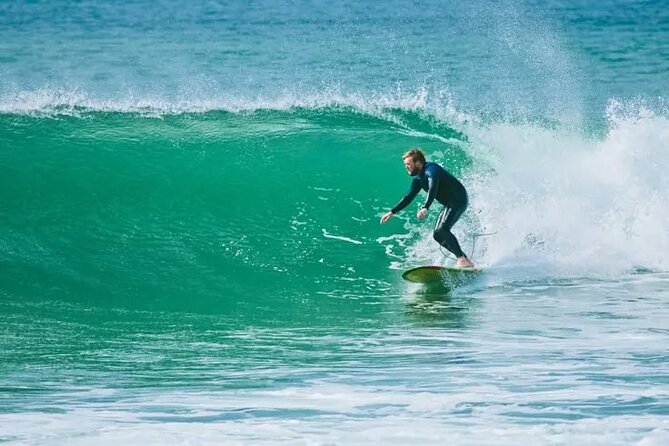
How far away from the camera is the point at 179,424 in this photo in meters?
6.04

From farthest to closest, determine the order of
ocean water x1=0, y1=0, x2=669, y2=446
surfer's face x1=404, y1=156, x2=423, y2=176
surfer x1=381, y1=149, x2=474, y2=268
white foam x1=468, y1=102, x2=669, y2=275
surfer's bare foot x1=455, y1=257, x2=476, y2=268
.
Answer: white foam x1=468, y1=102, x2=669, y2=275 → surfer's bare foot x1=455, y1=257, x2=476, y2=268 → surfer x1=381, y1=149, x2=474, y2=268 → surfer's face x1=404, y1=156, x2=423, y2=176 → ocean water x1=0, y1=0, x2=669, y2=446

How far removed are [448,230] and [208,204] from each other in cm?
357

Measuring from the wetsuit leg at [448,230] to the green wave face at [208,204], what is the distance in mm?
681

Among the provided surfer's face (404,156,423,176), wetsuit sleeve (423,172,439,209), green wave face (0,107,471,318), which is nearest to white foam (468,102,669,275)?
green wave face (0,107,471,318)

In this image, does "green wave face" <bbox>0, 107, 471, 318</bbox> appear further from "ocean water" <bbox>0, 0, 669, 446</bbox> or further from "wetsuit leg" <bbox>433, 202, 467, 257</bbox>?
"wetsuit leg" <bbox>433, 202, 467, 257</bbox>

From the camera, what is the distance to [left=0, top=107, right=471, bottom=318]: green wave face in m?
10.5

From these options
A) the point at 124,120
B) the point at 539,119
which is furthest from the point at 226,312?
the point at 539,119

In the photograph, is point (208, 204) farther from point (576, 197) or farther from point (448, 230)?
point (576, 197)

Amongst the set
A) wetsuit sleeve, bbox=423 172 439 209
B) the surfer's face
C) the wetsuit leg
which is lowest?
the wetsuit leg

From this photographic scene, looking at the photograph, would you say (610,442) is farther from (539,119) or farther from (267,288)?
(539,119)

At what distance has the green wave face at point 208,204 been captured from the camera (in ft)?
34.5

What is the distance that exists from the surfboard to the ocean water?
0.61 ft

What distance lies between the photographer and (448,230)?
10.6 m

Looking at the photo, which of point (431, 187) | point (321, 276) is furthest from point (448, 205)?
point (321, 276)
